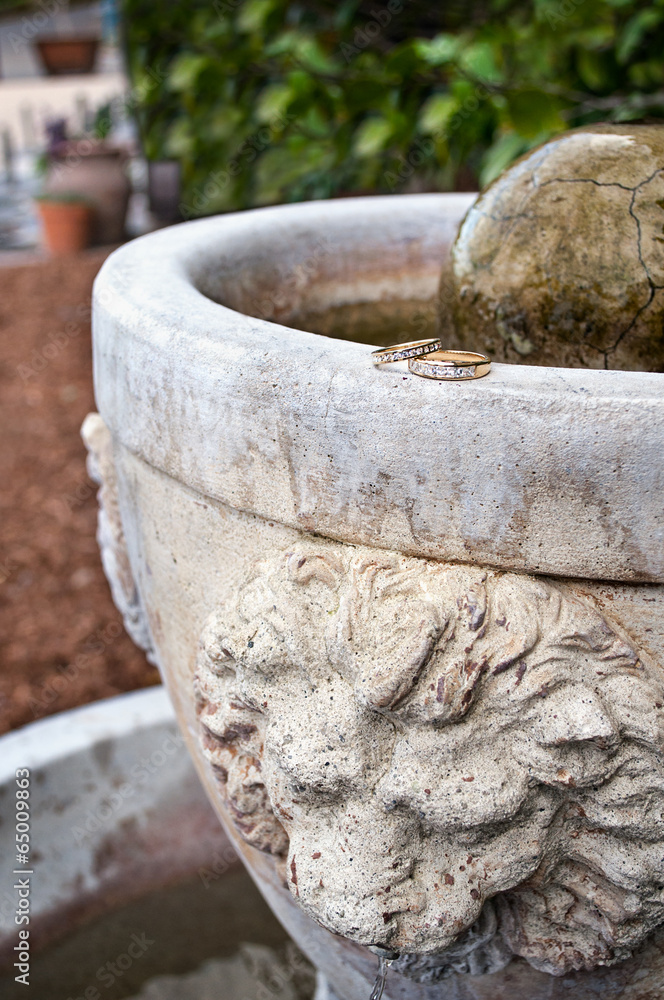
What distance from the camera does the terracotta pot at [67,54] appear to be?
16.6m

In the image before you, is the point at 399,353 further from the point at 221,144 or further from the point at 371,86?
the point at 221,144

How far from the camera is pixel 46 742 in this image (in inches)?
83.9

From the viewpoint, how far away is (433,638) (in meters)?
0.91

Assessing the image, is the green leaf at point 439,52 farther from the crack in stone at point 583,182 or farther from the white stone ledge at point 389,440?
the white stone ledge at point 389,440

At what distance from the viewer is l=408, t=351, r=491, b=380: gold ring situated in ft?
3.06

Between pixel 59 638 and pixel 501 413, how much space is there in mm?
2533

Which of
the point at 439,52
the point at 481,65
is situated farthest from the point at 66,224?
the point at 481,65

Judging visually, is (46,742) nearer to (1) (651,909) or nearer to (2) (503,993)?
(2) (503,993)

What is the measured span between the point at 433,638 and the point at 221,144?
203 inches

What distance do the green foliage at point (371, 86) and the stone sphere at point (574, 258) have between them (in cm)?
36

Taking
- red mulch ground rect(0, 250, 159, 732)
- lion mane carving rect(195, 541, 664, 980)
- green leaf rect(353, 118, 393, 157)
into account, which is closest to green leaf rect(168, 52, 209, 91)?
green leaf rect(353, 118, 393, 157)

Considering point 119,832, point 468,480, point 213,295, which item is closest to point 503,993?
point 468,480

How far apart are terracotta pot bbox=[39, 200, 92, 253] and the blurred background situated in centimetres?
1

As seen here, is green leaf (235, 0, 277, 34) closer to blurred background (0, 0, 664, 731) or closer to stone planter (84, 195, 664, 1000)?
blurred background (0, 0, 664, 731)
